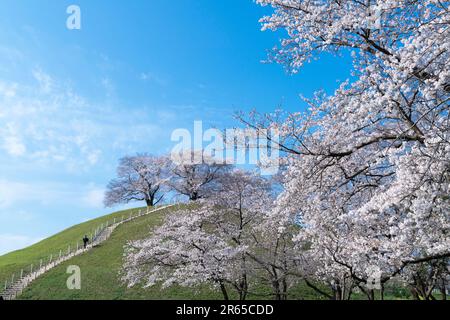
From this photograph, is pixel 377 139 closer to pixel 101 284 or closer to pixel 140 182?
pixel 101 284

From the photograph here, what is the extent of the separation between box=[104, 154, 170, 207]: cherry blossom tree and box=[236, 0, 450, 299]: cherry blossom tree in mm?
51020

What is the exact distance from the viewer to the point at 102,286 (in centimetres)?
3061

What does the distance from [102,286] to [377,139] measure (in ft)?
85.6

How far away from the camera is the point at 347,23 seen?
371 inches

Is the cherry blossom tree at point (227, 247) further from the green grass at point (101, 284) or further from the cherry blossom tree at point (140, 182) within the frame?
the cherry blossom tree at point (140, 182)

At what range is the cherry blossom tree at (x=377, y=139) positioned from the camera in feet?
27.2

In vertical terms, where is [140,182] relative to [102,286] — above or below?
above

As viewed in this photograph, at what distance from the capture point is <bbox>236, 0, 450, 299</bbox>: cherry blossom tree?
8281 millimetres

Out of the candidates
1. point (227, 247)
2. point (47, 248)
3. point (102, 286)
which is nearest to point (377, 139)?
point (227, 247)

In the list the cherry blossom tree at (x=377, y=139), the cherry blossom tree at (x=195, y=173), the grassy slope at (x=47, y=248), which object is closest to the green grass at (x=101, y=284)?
the grassy slope at (x=47, y=248)

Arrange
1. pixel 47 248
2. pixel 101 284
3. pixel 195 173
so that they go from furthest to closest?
pixel 195 173 < pixel 47 248 < pixel 101 284
